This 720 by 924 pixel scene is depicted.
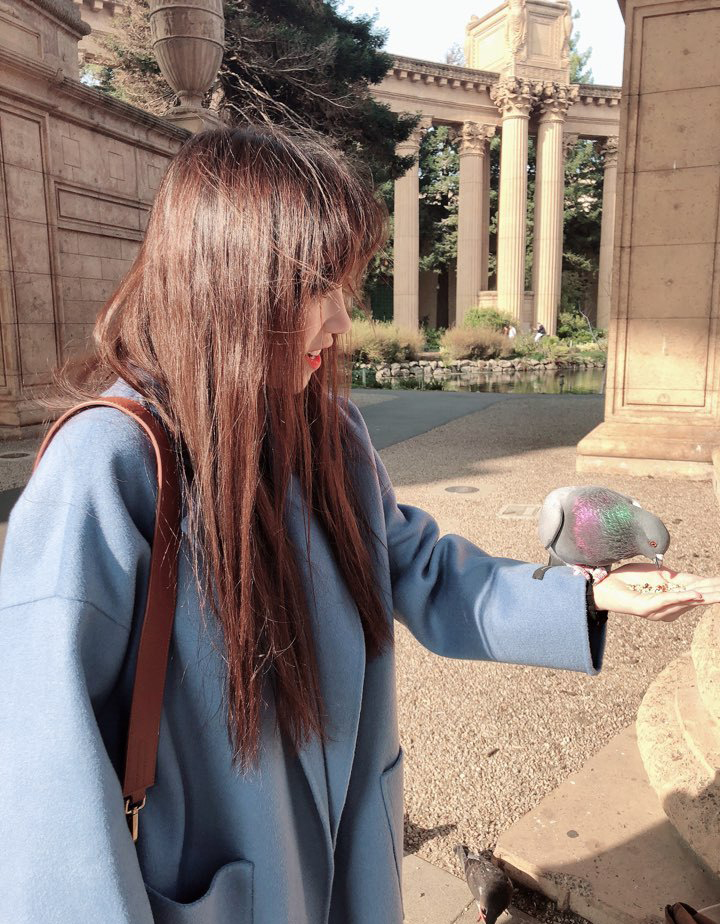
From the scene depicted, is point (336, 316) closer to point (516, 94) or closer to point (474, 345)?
point (474, 345)

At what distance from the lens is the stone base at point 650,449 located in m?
6.88

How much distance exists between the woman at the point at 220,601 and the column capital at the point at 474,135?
3416 centimetres

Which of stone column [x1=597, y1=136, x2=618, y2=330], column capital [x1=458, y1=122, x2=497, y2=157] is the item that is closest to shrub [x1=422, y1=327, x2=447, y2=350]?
stone column [x1=597, y1=136, x2=618, y2=330]

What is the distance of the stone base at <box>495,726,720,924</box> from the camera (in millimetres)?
1979

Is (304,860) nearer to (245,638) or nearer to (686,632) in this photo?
(245,638)

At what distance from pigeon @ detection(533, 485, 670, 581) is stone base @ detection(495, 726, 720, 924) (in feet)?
4.18

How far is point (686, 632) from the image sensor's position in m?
3.82

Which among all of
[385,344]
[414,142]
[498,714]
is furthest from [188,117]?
[414,142]

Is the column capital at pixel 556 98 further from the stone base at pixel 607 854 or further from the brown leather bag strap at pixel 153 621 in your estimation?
the brown leather bag strap at pixel 153 621

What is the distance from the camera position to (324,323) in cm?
112

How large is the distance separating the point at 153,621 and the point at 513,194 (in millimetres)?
32290

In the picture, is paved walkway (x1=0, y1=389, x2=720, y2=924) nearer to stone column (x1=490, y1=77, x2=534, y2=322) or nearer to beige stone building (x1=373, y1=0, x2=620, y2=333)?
beige stone building (x1=373, y1=0, x2=620, y2=333)

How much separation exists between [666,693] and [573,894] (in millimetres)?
748

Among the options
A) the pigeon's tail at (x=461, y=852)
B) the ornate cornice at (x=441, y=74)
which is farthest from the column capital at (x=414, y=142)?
the pigeon's tail at (x=461, y=852)
